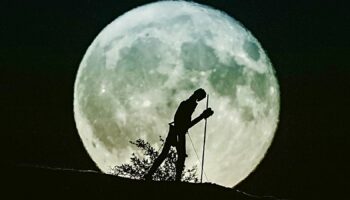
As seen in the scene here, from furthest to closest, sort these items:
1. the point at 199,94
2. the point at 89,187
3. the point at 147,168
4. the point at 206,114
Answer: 1. the point at 147,168
2. the point at 206,114
3. the point at 199,94
4. the point at 89,187

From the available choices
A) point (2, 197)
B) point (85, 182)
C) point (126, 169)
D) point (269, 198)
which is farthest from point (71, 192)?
point (126, 169)

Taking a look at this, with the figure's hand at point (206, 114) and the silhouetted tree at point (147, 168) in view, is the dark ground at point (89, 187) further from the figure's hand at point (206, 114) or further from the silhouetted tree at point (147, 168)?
the silhouetted tree at point (147, 168)

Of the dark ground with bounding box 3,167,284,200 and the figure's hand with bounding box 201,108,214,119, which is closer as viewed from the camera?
the dark ground with bounding box 3,167,284,200

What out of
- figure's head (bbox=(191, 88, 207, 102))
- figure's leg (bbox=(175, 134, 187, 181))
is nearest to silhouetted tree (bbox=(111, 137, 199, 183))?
figure's leg (bbox=(175, 134, 187, 181))

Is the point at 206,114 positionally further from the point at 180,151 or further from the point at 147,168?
the point at 147,168

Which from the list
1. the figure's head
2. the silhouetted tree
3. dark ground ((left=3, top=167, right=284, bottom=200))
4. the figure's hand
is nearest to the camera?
dark ground ((left=3, top=167, right=284, bottom=200))

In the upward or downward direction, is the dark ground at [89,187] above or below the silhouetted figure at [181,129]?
below

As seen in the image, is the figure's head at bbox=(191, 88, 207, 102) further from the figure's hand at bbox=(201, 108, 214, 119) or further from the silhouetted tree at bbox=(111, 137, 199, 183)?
the silhouetted tree at bbox=(111, 137, 199, 183)

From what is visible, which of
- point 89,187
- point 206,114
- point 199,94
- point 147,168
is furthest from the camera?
point 147,168

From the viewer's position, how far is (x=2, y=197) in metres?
8.41

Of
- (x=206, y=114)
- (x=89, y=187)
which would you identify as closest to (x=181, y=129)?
(x=206, y=114)

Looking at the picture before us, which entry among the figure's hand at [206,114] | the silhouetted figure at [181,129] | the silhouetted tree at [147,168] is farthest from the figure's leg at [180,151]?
the silhouetted tree at [147,168]

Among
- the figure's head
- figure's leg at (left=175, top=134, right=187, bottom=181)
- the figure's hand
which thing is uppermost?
the figure's head

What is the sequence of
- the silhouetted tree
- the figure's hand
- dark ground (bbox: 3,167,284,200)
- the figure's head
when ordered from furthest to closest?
the silhouetted tree, the figure's hand, the figure's head, dark ground (bbox: 3,167,284,200)
